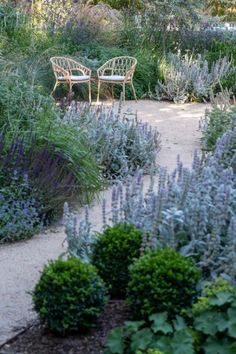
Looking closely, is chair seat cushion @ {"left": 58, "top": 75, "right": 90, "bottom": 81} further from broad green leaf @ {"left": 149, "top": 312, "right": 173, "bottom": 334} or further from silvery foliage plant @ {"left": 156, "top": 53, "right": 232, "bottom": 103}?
broad green leaf @ {"left": 149, "top": 312, "right": 173, "bottom": 334}

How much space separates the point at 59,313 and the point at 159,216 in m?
0.75

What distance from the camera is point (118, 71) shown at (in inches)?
531

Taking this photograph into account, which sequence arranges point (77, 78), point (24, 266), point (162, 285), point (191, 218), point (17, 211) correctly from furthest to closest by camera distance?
point (77, 78) < point (17, 211) < point (24, 266) < point (191, 218) < point (162, 285)

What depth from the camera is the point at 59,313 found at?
345 centimetres

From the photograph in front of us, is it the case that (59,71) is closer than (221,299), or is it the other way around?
(221,299)

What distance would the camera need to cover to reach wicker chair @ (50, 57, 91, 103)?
12.0 meters

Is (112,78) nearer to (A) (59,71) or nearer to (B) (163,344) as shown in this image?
(A) (59,71)

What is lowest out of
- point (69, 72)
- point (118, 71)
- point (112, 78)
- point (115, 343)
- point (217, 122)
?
point (118, 71)

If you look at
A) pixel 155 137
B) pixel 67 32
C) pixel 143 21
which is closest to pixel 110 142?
pixel 155 137

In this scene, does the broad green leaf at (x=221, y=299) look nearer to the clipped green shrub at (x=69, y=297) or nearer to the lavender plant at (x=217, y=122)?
the clipped green shrub at (x=69, y=297)

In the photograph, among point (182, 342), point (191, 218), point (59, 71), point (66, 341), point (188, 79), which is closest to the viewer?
point (182, 342)

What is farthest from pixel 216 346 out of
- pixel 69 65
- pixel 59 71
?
pixel 69 65

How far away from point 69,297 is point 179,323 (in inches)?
21.8

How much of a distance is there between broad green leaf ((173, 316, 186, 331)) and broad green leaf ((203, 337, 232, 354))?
14 centimetres
